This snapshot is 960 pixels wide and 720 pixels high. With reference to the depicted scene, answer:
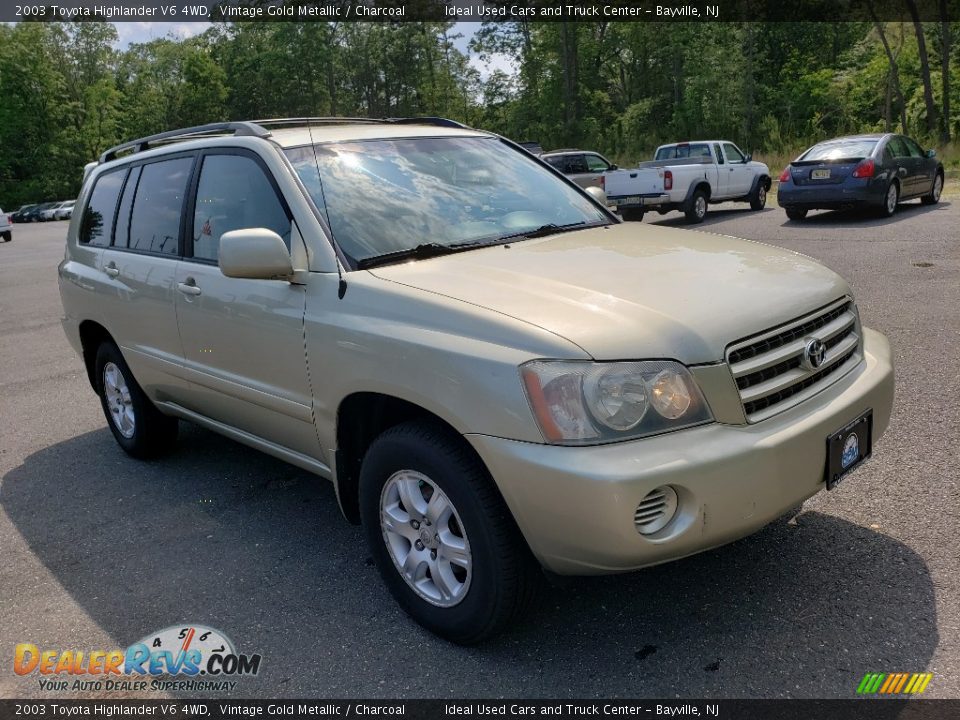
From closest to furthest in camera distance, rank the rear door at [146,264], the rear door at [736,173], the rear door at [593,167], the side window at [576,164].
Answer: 1. the rear door at [146,264]
2. the rear door at [736,173]
3. the rear door at [593,167]
4. the side window at [576,164]

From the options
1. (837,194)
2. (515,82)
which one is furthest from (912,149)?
(515,82)

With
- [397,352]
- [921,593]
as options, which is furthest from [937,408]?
[397,352]

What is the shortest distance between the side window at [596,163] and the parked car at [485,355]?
60.0ft

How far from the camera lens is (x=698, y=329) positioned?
2.64 meters

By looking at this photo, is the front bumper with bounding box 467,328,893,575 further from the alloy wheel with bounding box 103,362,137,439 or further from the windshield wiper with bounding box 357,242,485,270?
the alloy wheel with bounding box 103,362,137,439

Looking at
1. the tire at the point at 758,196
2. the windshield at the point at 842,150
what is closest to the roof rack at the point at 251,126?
the windshield at the point at 842,150

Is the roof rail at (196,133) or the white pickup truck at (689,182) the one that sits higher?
the roof rail at (196,133)

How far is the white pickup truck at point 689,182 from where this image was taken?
17016 mm

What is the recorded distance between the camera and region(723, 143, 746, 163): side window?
19141 mm

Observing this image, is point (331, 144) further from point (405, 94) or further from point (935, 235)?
point (405, 94)

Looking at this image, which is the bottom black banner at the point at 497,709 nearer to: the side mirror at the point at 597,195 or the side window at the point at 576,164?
the side mirror at the point at 597,195

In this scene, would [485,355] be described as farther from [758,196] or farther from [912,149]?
[758,196]

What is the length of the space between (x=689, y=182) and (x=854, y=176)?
143 inches

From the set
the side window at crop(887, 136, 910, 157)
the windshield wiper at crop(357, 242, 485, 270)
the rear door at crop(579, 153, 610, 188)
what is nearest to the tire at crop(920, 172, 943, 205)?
the side window at crop(887, 136, 910, 157)
